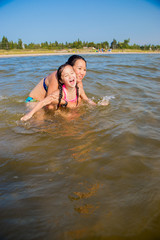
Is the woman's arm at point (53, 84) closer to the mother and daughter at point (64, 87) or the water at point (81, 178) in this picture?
the mother and daughter at point (64, 87)

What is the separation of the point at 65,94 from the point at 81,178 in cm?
239

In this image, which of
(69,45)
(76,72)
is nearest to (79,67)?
(76,72)

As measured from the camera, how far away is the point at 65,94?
3738 millimetres

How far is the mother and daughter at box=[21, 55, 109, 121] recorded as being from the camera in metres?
3.36

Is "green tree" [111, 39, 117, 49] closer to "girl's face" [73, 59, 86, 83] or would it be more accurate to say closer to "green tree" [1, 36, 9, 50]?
"green tree" [1, 36, 9, 50]

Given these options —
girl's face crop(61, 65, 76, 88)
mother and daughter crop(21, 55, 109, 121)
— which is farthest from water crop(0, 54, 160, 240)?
girl's face crop(61, 65, 76, 88)

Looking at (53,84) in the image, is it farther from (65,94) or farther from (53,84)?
(65,94)

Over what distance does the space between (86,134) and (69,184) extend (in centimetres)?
106

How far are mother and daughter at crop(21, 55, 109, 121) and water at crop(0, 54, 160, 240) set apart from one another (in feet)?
2.08

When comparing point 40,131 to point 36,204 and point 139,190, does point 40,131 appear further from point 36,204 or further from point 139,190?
point 139,190

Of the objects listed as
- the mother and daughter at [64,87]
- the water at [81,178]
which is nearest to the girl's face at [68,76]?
the mother and daughter at [64,87]

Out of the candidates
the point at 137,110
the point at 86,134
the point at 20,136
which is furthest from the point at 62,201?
the point at 137,110

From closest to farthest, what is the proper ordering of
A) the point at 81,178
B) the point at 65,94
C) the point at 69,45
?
the point at 81,178 → the point at 65,94 → the point at 69,45

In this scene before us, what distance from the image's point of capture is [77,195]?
1.46 metres
